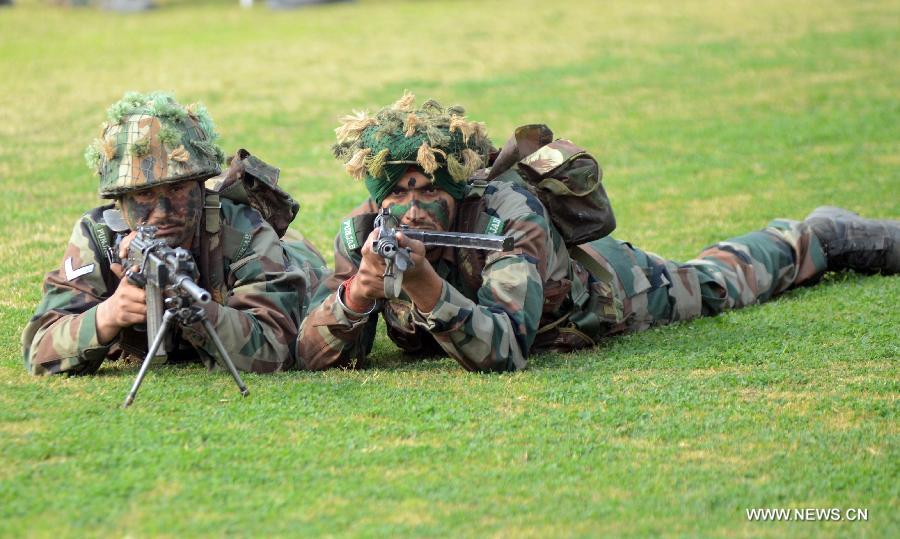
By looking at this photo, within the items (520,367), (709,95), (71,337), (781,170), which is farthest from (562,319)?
(709,95)

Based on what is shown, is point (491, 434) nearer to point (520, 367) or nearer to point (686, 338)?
point (520, 367)

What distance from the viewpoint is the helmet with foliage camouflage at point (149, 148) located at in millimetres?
7008

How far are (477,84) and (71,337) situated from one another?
45.8 ft

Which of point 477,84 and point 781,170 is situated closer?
point 781,170

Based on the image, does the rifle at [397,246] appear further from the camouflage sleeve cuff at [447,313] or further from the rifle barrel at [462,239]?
the camouflage sleeve cuff at [447,313]

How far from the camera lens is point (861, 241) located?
995 cm

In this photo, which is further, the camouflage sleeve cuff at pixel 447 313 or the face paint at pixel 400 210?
the face paint at pixel 400 210

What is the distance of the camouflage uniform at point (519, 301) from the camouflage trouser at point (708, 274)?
10 mm

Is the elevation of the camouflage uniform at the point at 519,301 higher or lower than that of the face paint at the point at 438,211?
lower

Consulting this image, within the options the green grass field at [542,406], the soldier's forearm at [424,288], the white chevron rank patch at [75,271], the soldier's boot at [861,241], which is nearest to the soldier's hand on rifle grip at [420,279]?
the soldier's forearm at [424,288]

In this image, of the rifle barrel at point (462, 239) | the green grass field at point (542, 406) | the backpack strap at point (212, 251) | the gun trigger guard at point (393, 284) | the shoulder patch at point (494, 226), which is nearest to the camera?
the green grass field at point (542, 406)

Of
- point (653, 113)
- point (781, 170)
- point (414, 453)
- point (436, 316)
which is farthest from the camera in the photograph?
point (653, 113)

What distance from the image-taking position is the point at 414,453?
6035 millimetres

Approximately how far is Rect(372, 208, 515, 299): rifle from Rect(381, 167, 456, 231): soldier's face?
88mm
